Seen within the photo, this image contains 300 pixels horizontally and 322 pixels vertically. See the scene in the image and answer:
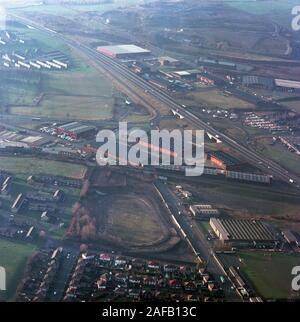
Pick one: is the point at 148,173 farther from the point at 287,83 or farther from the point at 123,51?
the point at 123,51

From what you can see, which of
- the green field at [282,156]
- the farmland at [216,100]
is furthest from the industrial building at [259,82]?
the green field at [282,156]

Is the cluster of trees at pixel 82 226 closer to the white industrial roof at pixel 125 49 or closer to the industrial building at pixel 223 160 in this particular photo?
the industrial building at pixel 223 160

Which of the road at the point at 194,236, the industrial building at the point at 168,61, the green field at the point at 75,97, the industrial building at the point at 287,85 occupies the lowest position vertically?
the road at the point at 194,236

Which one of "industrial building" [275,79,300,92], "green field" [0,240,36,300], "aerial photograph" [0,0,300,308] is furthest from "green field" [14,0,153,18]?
"green field" [0,240,36,300]

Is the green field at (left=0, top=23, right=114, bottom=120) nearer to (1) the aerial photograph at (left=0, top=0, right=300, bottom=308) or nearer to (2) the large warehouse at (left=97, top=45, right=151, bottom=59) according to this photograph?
(1) the aerial photograph at (left=0, top=0, right=300, bottom=308)

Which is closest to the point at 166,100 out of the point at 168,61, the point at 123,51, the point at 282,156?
the point at 168,61
